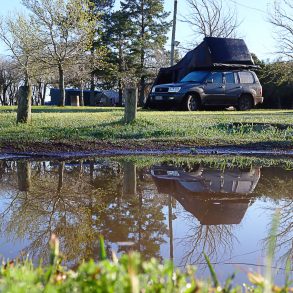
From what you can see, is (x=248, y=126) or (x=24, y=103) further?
(x=248, y=126)

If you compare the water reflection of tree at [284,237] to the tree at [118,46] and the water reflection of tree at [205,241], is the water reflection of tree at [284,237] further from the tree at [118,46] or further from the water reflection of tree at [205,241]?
the tree at [118,46]

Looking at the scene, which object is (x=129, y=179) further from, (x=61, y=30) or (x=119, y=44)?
(x=119, y=44)

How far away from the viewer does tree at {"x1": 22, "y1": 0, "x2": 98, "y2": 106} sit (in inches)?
1060

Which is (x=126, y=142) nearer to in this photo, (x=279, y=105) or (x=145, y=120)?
(x=145, y=120)

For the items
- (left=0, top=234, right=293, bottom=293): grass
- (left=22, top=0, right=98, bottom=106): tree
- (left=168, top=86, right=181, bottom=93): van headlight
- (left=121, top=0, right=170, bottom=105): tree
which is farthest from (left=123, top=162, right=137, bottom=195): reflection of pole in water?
(left=121, top=0, right=170, bottom=105): tree

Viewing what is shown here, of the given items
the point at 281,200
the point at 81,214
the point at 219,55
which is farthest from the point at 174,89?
the point at 81,214

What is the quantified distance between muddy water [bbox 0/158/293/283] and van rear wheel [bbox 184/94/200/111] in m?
10.3

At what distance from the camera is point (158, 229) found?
11.8 ft

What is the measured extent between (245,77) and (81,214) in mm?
15618

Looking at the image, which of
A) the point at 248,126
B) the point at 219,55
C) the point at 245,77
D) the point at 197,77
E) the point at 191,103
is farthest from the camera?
the point at 219,55

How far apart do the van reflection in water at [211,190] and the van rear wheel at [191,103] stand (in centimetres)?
1041

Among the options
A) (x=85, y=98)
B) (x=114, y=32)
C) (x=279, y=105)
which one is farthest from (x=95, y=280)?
(x=85, y=98)

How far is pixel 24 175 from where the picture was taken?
6.01 metres

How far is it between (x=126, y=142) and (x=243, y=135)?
9.50 ft
